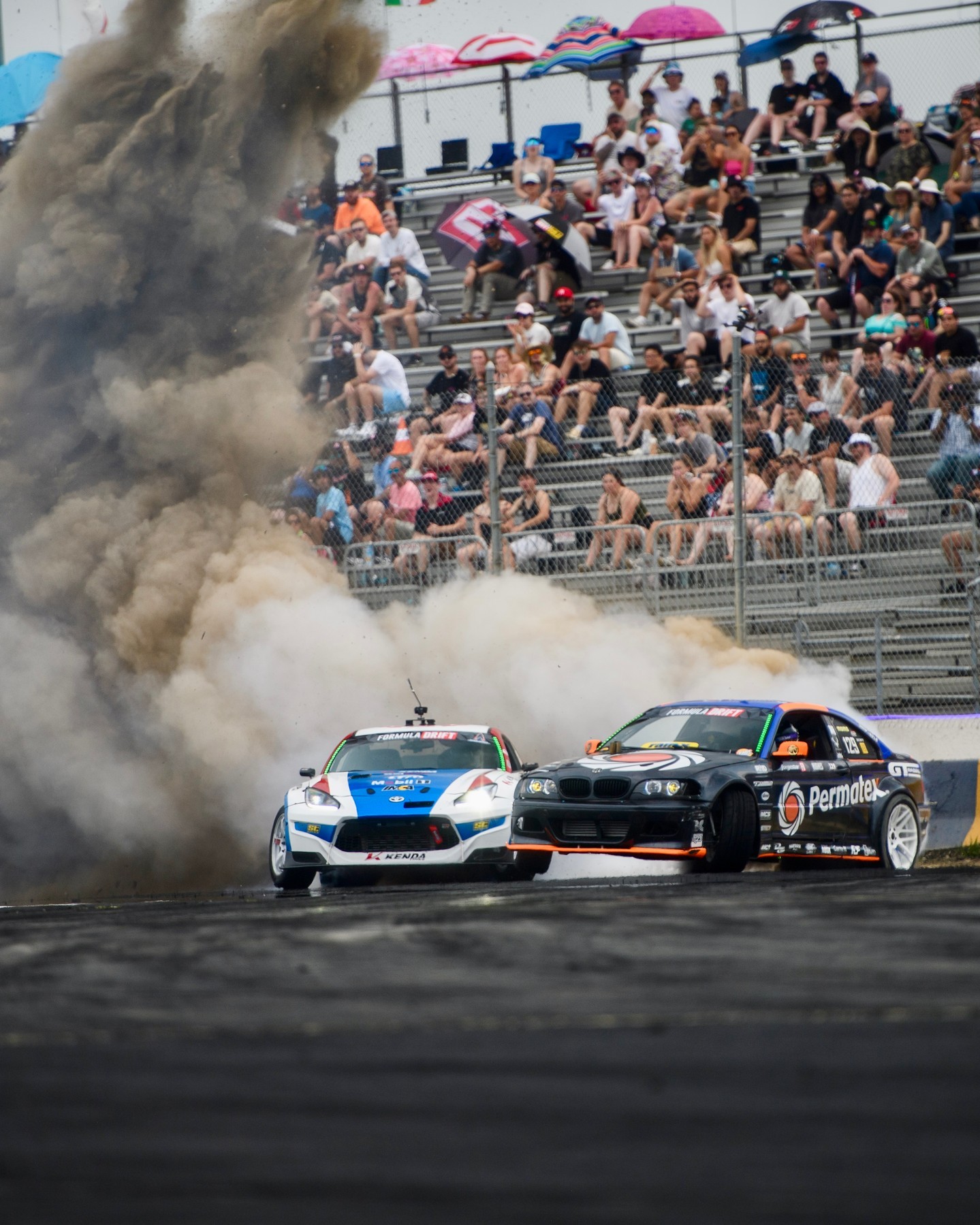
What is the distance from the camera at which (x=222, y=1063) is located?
4.70 meters

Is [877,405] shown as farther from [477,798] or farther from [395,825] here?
[395,825]

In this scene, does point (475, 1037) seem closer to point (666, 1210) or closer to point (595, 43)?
point (666, 1210)

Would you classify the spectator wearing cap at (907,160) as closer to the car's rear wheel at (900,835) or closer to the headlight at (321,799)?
the car's rear wheel at (900,835)

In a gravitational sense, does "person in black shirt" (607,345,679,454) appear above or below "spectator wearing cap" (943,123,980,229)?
below

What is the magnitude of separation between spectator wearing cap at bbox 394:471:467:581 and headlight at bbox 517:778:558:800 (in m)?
3.78

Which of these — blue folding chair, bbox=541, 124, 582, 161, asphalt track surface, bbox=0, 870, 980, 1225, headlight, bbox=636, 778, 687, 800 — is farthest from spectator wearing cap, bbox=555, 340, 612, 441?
asphalt track surface, bbox=0, 870, 980, 1225

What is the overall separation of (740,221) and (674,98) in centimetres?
311

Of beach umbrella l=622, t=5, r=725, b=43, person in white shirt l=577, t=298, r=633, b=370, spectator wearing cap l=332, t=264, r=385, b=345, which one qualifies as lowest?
person in white shirt l=577, t=298, r=633, b=370

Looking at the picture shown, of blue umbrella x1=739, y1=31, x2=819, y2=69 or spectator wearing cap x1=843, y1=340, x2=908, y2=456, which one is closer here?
spectator wearing cap x1=843, y1=340, x2=908, y2=456

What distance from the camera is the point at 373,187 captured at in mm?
23266

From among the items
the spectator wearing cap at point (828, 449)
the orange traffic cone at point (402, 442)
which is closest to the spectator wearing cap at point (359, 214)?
the orange traffic cone at point (402, 442)

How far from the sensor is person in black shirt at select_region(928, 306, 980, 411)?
1530cm

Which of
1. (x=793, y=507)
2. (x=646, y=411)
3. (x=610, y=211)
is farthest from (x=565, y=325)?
(x=793, y=507)

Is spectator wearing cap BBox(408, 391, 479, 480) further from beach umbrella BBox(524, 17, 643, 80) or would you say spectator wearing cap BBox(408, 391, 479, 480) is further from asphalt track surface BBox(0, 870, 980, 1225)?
beach umbrella BBox(524, 17, 643, 80)
